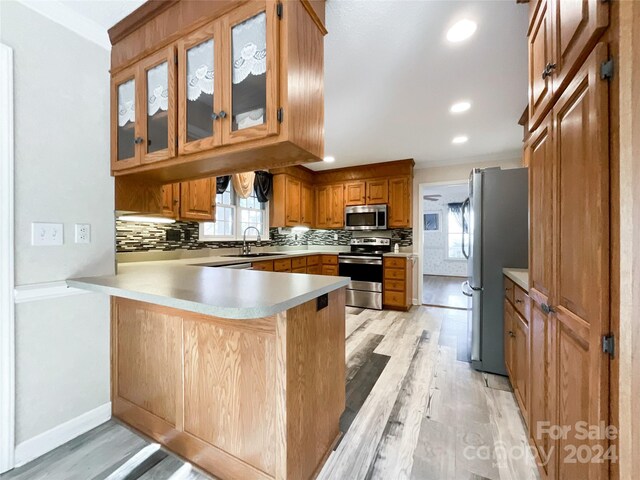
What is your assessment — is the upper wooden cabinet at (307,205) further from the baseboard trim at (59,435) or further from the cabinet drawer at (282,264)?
the baseboard trim at (59,435)

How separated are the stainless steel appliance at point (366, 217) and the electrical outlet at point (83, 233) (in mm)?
3911

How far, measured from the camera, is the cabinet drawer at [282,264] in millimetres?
3688

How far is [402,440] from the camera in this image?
1.52 m

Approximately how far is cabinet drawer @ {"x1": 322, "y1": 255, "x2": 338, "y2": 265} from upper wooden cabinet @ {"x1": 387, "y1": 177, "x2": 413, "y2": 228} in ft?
3.74

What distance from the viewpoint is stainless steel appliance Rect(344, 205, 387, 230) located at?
4.68 metres

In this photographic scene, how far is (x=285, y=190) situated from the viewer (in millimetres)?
4641

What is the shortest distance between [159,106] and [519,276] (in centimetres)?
251

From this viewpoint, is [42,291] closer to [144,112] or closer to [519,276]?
[144,112]

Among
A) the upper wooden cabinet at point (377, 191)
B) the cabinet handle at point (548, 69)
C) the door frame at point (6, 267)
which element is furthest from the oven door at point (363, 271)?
the door frame at point (6, 267)

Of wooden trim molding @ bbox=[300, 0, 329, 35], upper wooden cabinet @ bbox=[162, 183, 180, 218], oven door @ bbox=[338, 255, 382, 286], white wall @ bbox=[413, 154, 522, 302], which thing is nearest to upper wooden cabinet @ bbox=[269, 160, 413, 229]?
white wall @ bbox=[413, 154, 522, 302]

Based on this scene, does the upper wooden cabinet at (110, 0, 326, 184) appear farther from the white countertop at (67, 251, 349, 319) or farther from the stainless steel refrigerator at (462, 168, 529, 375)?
the stainless steel refrigerator at (462, 168, 529, 375)

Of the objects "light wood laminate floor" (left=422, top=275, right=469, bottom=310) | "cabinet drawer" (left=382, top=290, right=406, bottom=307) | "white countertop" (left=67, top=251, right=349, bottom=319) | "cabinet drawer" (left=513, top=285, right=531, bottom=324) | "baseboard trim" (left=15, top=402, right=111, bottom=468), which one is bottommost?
"light wood laminate floor" (left=422, top=275, right=469, bottom=310)

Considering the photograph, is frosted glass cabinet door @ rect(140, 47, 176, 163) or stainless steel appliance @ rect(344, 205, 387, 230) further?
stainless steel appliance @ rect(344, 205, 387, 230)

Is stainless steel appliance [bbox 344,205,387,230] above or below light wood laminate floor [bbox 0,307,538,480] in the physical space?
above
